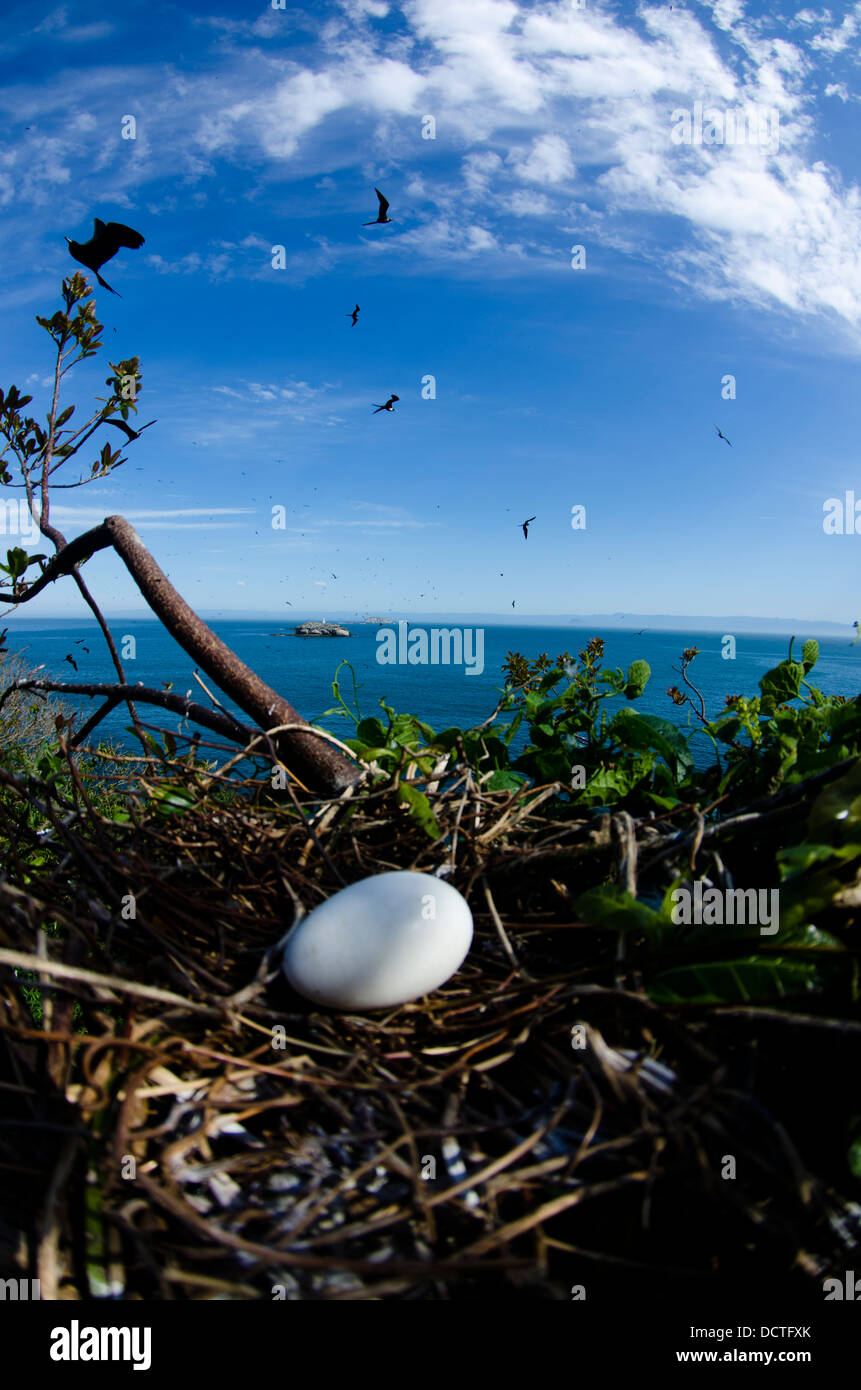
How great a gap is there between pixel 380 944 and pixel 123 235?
2.06 meters

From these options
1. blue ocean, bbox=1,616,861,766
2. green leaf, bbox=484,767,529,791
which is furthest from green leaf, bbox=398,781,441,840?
blue ocean, bbox=1,616,861,766

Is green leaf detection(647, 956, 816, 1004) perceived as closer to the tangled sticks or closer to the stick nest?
the stick nest

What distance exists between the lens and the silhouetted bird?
1.87 metres

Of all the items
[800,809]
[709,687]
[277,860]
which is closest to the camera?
[800,809]

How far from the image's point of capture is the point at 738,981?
642mm

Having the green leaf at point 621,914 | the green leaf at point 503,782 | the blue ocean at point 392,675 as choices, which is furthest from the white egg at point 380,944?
the blue ocean at point 392,675

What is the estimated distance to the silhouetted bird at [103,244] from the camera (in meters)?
1.87

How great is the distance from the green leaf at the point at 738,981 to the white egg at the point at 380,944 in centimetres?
26

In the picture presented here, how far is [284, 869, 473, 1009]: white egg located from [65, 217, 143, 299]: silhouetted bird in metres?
1.88
